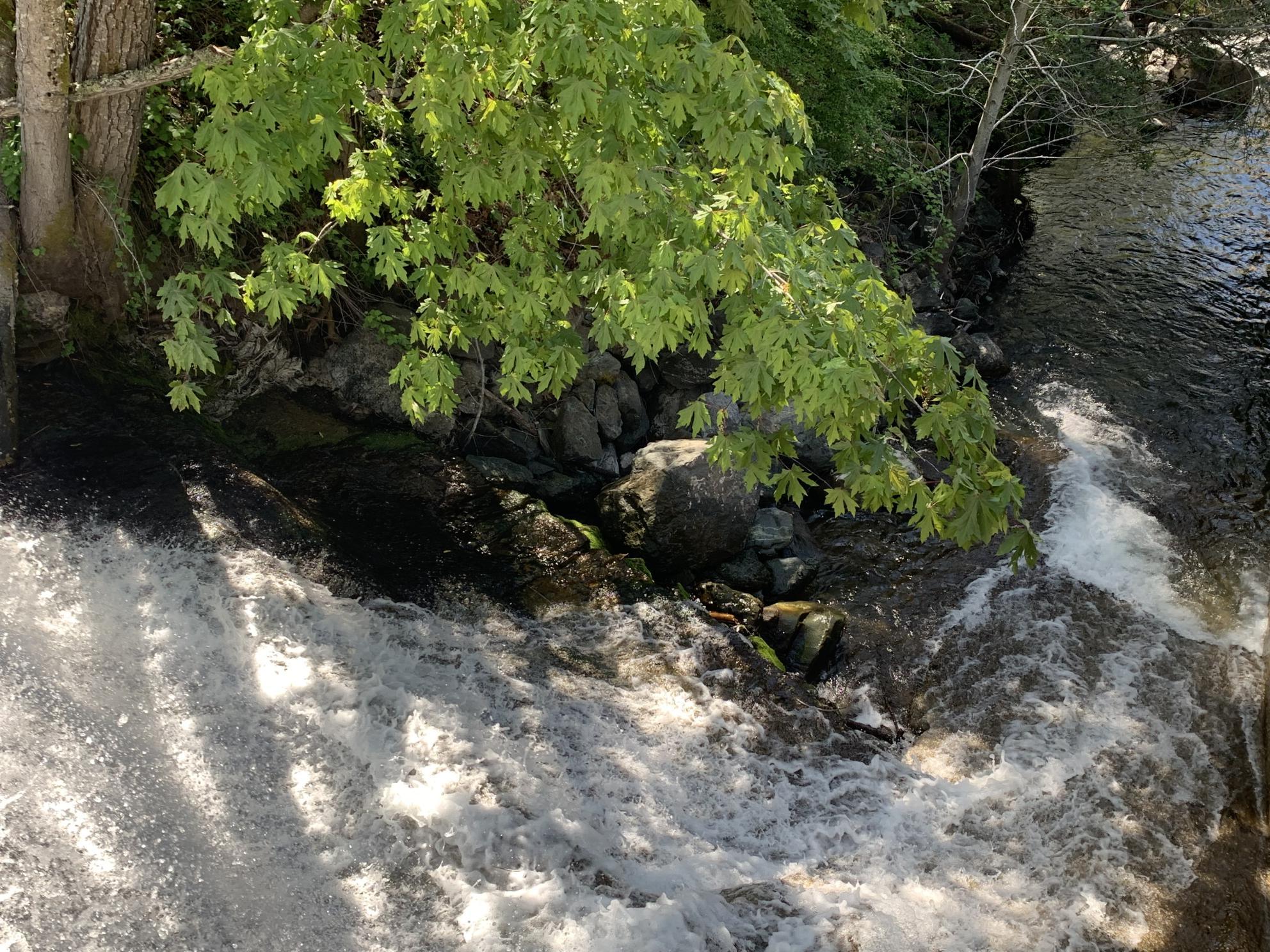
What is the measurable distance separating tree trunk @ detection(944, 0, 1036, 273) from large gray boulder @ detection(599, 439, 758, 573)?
550 cm

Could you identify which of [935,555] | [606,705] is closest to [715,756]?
[606,705]

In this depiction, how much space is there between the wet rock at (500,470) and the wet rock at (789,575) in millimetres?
2147

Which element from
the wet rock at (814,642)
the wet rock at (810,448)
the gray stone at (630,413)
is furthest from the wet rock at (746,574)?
the gray stone at (630,413)

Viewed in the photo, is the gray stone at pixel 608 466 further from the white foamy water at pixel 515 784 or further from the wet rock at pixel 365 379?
the white foamy water at pixel 515 784

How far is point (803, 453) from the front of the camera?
8.49m

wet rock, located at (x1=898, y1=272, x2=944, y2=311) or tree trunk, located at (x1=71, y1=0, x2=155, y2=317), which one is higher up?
tree trunk, located at (x1=71, y1=0, x2=155, y2=317)

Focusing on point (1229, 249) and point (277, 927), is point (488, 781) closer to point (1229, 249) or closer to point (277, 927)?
point (277, 927)

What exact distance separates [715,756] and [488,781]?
1.40 meters

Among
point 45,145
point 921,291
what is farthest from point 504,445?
point 921,291

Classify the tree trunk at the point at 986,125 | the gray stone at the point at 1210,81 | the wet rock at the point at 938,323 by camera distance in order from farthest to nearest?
the gray stone at the point at 1210,81, the wet rock at the point at 938,323, the tree trunk at the point at 986,125

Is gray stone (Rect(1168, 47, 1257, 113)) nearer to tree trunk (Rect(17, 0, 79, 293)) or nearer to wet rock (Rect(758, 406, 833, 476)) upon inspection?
wet rock (Rect(758, 406, 833, 476))

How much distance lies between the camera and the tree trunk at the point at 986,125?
1005cm

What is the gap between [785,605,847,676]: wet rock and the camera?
665cm

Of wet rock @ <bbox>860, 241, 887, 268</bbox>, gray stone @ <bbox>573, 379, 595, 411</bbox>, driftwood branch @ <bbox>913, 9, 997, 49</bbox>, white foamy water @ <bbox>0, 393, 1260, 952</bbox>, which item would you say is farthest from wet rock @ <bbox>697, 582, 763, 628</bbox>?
driftwood branch @ <bbox>913, 9, 997, 49</bbox>
